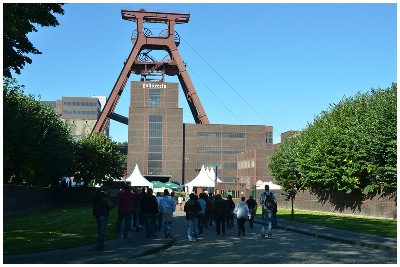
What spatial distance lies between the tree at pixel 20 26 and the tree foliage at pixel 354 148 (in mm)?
24944

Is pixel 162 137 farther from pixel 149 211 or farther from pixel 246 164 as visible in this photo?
pixel 149 211

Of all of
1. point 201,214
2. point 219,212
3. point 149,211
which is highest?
point 149,211

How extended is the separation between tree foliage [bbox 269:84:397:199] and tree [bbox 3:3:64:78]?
982 inches

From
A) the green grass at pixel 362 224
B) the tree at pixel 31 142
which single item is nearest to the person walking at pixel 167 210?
the green grass at pixel 362 224

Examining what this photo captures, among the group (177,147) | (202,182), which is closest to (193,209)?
(202,182)

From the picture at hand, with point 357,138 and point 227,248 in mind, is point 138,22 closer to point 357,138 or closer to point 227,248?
point 357,138

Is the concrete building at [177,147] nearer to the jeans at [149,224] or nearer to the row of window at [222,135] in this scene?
the row of window at [222,135]

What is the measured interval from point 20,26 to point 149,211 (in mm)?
7974

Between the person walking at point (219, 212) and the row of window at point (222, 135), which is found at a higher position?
the row of window at point (222, 135)

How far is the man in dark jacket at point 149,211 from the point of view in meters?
21.3

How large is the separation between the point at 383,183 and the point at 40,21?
27772 millimetres

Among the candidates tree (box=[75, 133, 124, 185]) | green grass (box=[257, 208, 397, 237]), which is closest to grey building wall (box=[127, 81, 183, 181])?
tree (box=[75, 133, 124, 185])

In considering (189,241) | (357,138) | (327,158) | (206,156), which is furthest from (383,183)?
(206,156)

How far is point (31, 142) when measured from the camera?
4141 cm
